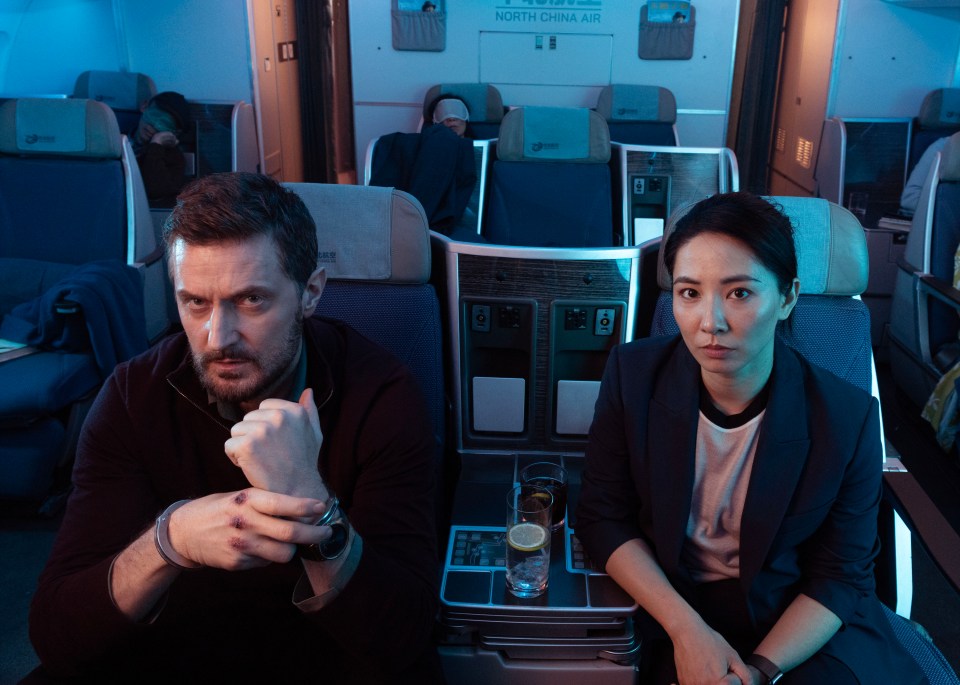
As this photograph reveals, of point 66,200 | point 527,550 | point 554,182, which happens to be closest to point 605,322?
point 527,550

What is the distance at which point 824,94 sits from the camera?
15.4 ft

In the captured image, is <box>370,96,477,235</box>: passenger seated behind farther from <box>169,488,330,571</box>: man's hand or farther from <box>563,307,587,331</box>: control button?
<box>169,488,330,571</box>: man's hand

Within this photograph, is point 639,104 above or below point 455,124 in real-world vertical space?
above

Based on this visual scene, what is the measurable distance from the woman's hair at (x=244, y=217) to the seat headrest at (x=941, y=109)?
428 cm

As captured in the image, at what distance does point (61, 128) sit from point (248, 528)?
103 inches

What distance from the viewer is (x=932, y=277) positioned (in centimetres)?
291

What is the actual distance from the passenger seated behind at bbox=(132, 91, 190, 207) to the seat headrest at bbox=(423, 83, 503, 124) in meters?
1.52

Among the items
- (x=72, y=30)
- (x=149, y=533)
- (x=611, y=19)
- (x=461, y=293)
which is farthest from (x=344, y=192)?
(x=611, y=19)

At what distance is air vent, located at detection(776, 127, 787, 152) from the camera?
18.5 feet

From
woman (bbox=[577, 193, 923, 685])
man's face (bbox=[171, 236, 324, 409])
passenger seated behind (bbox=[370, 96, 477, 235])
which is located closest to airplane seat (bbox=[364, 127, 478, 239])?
passenger seated behind (bbox=[370, 96, 477, 235])

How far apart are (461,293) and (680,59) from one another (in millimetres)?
4301

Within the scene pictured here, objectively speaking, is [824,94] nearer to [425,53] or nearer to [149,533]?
[425,53]

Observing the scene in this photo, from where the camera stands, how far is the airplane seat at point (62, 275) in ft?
7.89

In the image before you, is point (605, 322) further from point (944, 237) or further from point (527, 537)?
point (944, 237)
